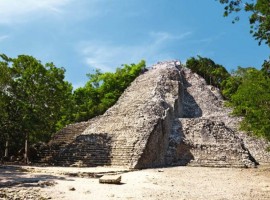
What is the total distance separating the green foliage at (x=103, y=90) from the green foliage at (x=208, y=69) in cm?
1065

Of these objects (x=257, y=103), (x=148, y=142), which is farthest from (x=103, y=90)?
(x=257, y=103)

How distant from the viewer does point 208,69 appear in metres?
46.3

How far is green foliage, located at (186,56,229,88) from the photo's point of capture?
4609cm

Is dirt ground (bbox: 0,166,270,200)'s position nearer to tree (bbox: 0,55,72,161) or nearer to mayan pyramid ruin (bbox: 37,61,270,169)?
mayan pyramid ruin (bbox: 37,61,270,169)

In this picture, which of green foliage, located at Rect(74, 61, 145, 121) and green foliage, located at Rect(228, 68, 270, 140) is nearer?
green foliage, located at Rect(228, 68, 270, 140)

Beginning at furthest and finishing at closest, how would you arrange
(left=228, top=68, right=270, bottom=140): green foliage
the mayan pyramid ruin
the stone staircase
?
1. the stone staircase
2. the mayan pyramid ruin
3. (left=228, top=68, right=270, bottom=140): green foliage

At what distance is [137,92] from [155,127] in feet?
32.2

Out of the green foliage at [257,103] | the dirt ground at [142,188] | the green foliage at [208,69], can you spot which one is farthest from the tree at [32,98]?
the green foliage at [208,69]

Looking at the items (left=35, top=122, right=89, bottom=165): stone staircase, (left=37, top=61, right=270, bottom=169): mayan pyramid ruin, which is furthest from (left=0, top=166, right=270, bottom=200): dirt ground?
(left=35, top=122, right=89, bottom=165): stone staircase

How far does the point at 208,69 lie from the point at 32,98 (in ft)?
104

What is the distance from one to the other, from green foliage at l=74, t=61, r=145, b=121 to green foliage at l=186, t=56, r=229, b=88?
1065 centimetres

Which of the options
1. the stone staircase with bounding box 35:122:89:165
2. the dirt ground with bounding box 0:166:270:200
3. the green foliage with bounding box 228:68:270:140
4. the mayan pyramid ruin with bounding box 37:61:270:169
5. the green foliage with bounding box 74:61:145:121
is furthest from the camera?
the green foliage with bounding box 74:61:145:121

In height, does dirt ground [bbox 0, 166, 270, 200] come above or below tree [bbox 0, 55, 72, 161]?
below

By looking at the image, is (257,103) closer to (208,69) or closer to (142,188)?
(142,188)
